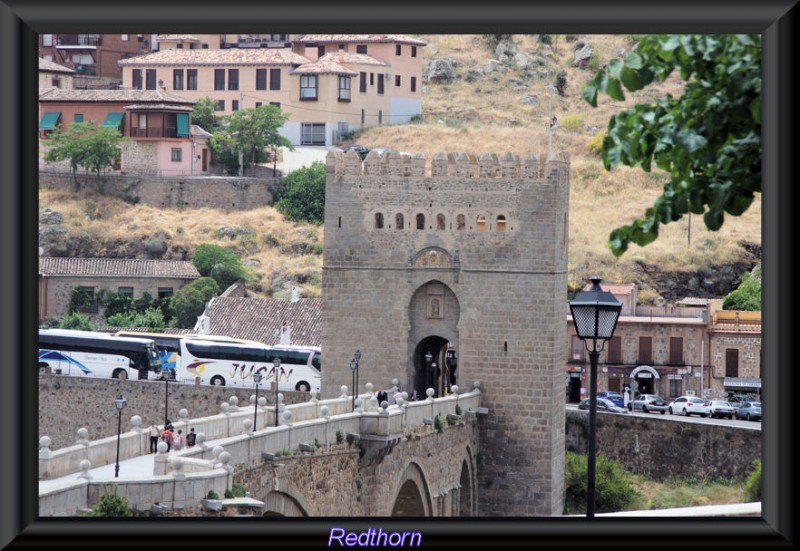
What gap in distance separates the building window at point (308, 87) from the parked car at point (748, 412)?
28261mm

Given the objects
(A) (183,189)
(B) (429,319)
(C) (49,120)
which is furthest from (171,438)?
(A) (183,189)

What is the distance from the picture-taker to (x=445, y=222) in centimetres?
3244

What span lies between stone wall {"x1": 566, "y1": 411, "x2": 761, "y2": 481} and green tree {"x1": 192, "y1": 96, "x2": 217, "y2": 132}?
29216 mm

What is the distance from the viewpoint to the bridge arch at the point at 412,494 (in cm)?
2780

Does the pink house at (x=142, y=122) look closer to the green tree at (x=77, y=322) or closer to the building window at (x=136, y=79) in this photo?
the building window at (x=136, y=79)

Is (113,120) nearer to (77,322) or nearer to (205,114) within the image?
(205,114)

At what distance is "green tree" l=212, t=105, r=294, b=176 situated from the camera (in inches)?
2623

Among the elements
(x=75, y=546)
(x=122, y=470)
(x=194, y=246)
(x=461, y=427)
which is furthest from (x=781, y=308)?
(x=194, y=246)

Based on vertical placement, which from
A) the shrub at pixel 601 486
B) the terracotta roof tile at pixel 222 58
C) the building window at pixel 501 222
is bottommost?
the shrub at pixel 601 486

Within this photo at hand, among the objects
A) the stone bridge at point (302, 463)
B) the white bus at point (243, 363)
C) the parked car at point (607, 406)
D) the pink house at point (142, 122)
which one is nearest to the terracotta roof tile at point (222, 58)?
the pink house at point (142, 122)

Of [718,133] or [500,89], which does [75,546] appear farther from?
[500,89]

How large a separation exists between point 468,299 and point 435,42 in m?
53.3

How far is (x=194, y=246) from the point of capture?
6312 cm

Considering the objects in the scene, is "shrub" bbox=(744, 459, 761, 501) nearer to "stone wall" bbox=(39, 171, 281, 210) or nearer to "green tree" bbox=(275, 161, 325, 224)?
"green tree" bbox=(275, 161, 325, 224)
